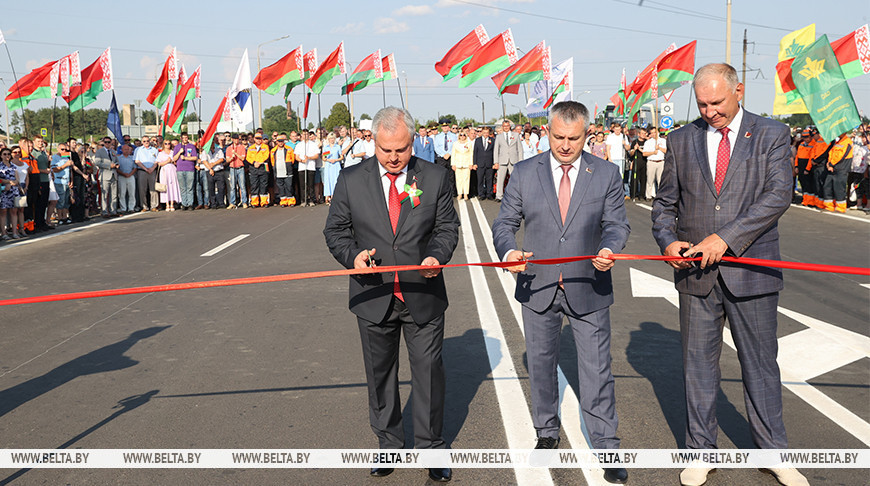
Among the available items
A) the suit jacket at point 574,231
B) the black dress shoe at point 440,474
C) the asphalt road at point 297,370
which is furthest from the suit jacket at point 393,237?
the asphalt road at point 297,370

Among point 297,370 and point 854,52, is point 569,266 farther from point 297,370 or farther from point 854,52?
point 854,52

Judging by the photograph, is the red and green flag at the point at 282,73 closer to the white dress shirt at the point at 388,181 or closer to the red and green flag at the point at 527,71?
the red and green flag at the point at 527,71

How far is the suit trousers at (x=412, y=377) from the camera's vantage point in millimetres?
4227

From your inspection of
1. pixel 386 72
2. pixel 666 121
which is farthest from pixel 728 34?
pixel 386 72

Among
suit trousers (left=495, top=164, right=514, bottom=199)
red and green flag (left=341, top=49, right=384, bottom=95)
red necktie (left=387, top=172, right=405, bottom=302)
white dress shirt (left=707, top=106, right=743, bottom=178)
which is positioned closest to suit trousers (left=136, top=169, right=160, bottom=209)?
red and green flag (left=341, top=49, right=384, bottom=95)

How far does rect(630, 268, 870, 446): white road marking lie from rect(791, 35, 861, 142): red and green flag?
7690 mm

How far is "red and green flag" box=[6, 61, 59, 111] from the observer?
794 inches

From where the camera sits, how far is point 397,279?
418 centimetres

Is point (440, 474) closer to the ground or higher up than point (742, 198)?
closer to the ground

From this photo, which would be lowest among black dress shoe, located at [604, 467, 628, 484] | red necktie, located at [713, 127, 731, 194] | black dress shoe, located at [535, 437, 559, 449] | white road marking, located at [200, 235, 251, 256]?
black dress shoe, located at [604, 467, 628, 484]

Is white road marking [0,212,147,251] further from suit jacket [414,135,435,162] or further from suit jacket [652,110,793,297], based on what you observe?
suit jacket [652,110,793,297]

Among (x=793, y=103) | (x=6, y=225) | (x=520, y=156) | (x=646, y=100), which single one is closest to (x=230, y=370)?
(x=6, y=225)

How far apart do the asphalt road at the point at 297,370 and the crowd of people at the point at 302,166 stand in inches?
330

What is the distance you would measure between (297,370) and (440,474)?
229cm
